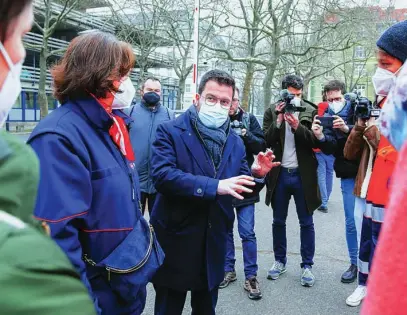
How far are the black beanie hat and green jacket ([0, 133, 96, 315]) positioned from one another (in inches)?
83.9

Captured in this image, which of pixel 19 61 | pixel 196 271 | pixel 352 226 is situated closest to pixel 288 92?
pixel 352 226

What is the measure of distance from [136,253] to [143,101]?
322cm

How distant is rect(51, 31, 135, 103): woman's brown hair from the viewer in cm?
186

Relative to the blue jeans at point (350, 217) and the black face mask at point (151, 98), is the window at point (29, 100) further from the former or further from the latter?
the blue jeans at point (350, 217)

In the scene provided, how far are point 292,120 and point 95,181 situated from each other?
2.72 metres

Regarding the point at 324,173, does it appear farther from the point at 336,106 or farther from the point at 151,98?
the point at 151,98

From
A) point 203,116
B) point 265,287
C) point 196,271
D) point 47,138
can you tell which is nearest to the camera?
point 47,138

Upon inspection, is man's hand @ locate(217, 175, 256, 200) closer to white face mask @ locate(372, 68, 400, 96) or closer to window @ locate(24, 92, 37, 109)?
white face mask @ locate(372, 68, 400, 96)

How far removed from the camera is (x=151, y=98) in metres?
4.82

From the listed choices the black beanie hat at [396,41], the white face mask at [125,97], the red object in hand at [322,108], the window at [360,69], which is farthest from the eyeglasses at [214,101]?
the window at [360,69]

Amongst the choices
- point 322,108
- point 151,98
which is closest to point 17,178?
point 322,108

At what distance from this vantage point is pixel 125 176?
1.90 m

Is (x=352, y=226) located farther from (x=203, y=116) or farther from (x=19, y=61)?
(x=19, y=61)

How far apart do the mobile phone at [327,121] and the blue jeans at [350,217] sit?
0.63 m
